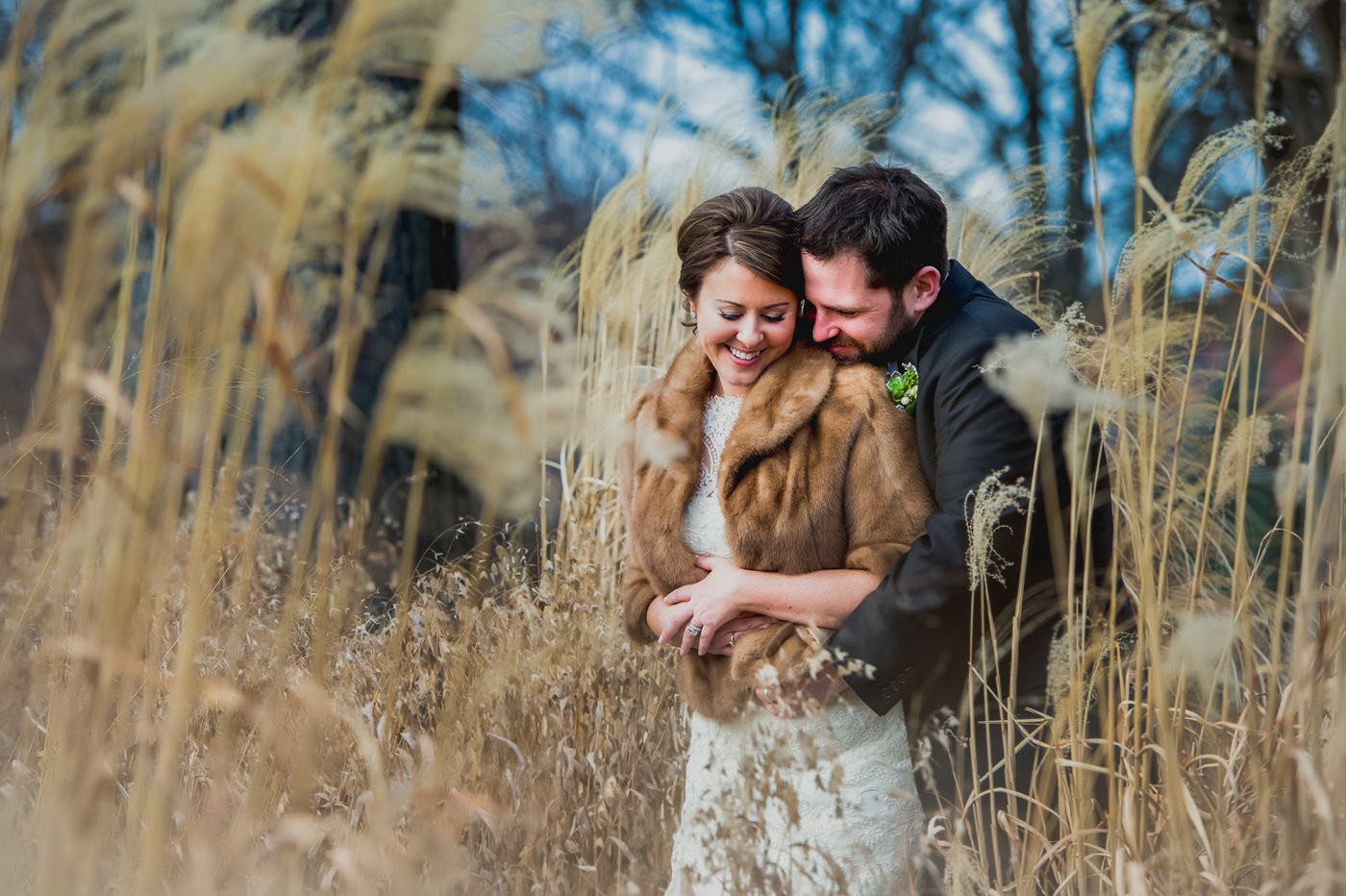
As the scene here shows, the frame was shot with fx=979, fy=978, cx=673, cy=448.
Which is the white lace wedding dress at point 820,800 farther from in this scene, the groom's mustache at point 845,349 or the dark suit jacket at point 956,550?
the groom's mustache at point 845,349

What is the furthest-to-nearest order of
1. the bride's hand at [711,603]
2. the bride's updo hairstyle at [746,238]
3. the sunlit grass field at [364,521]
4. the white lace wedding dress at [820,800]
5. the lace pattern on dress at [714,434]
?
1. the lace pattern on dress at [714,434]
2. the bride's updo hairstyle at [746,238]
3. the bride's hand at [711,603]
4. the white lace wedding dress at [820,800]
5. the sunlit grass field at [364,521]

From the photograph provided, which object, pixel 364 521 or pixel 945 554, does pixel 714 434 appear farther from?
pixel 364 521

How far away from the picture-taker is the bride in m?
1.61

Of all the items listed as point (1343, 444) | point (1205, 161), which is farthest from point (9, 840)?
point (1205, 161)

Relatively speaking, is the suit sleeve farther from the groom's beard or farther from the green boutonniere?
the groom's beard

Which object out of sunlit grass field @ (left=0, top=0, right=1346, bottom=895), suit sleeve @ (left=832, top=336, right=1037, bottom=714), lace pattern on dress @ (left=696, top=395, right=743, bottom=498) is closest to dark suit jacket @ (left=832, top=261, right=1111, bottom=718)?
suit sleeve @ (left=832, top=336, right=1037, bottom=714)

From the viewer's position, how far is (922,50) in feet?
31.0

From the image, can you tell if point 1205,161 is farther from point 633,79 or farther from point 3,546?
point 633,79

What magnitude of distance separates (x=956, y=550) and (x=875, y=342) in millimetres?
443

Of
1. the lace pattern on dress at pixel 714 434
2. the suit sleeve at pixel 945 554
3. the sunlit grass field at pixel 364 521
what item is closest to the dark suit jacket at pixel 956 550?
the suit sleeve at pixel 945 554

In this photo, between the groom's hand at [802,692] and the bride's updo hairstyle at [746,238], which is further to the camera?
the bride's updo hairstyle at [746,238]

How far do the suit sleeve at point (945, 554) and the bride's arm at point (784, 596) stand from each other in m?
0.04

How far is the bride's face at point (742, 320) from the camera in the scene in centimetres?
175

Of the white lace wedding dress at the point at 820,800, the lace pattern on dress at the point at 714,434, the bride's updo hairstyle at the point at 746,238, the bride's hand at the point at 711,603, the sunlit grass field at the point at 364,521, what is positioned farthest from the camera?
the lace pattern on dress at the point at 714,434
